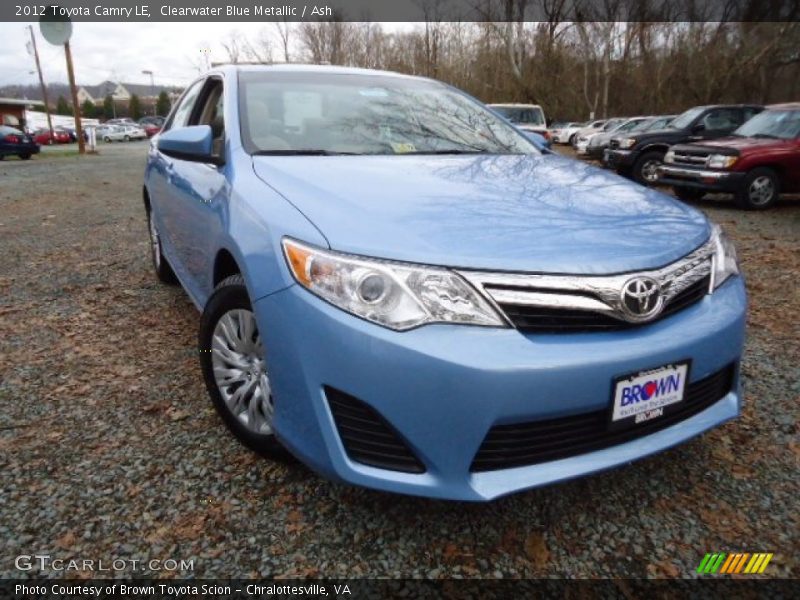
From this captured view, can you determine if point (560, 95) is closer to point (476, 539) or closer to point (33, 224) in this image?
point (33, 224)

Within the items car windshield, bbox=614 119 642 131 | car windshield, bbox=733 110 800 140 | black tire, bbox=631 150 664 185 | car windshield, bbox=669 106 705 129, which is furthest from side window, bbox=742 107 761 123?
car windshield, bbox=614 119 642 131

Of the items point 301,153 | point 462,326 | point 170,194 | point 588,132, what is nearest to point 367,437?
point 462,326

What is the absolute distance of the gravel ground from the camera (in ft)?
5.42

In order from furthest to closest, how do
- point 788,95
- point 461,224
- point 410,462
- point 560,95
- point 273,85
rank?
1. point 560,95
2. point 788,95
3. point 273,85
4. point 461,224
5. point 410,462

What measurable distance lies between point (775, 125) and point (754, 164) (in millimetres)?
1170

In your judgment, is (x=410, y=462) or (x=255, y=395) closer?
(x=410, y=462)

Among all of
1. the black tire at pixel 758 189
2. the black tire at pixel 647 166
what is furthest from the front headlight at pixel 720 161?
the black tire at pixel 647 166

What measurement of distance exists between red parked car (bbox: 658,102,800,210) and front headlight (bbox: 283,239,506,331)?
7.94m

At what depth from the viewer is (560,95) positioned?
1453 inches

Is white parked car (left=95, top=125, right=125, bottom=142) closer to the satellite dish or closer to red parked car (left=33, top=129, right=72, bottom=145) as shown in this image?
red parked car (left=33, top=129, right=72, bottom=145)


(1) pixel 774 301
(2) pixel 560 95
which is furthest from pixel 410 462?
(2) pixel 560 95

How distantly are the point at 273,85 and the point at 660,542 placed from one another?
2441 mm

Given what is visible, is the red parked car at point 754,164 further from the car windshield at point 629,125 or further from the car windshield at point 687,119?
the car windshield at point 629,125

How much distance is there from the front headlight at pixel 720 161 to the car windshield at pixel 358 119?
249 inches
